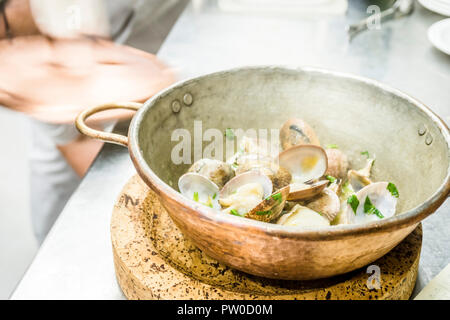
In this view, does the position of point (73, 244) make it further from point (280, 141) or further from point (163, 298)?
point (280, 141)

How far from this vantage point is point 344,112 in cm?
83

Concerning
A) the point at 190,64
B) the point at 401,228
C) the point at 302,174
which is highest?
the point at 401,228

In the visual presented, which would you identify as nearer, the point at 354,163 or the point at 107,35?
the point at 354,163

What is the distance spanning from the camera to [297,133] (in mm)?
811

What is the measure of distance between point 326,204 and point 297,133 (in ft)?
0.64

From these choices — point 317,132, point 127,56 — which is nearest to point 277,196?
point 317,132

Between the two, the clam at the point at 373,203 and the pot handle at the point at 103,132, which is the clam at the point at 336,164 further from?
the pot handle at the point at 103,132

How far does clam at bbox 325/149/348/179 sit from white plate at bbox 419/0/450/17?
48.5 inches

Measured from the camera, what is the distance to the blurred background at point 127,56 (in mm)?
1282

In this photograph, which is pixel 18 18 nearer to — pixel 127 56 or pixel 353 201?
pixel 127 56

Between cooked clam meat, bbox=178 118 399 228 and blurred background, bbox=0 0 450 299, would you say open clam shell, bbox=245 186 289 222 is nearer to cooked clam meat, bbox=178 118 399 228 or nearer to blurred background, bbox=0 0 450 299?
cooked clam meat, bbox=178 118 399 228

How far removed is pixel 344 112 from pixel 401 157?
5.7 inches

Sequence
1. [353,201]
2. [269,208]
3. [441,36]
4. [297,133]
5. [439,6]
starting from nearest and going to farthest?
1. [269,208]
2. [353,201]
3. [297,133]
4. [441,36]
5. [439,6]
